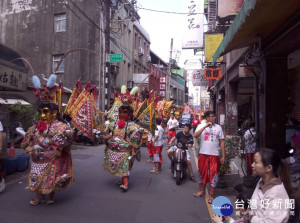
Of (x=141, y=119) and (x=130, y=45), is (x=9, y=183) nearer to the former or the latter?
(x=141, y=119)

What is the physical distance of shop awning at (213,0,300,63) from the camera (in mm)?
4109

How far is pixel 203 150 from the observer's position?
18.4ft

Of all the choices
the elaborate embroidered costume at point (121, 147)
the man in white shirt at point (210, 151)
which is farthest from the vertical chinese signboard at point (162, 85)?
the man in white shirt at point (210, 151)

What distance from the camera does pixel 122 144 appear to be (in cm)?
600

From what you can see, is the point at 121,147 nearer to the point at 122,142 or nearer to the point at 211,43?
the point at 122,142

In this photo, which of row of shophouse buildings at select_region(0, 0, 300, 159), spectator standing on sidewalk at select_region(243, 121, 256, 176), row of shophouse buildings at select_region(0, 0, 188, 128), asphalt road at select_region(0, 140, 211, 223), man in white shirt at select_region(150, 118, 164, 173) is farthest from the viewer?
A: row of shophouse buildings at select_region(0, 0, 188, 128)

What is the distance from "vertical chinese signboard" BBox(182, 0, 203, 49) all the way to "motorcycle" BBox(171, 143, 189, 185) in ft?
35.3

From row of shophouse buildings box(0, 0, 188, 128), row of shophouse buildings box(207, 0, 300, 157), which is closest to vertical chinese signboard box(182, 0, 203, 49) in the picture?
row of shophouse buildings box(0, 0, 188, 128)

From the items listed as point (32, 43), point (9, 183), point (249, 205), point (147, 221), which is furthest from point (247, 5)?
point (32, 43)

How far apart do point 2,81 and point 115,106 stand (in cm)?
270

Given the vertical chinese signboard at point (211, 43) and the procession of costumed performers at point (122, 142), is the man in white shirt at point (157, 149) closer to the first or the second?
the procession of costumed performers at point (122, 142)

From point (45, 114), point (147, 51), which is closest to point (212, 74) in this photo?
point (45, 114)

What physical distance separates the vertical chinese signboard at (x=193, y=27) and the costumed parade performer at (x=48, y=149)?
12765 millimetres

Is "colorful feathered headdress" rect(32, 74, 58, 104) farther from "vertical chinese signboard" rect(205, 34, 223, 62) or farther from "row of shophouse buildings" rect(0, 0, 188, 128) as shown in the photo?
"row of shophouse buildings" rect(0, 0, 188, 128)
